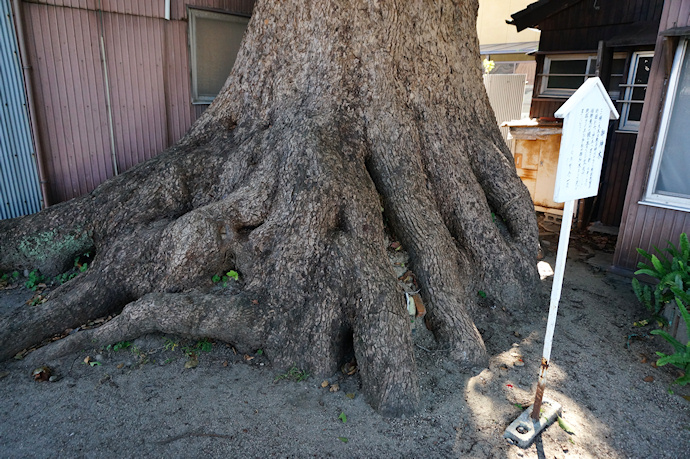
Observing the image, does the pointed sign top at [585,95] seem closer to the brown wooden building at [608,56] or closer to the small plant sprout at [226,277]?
the small plant sprout at [226,277]

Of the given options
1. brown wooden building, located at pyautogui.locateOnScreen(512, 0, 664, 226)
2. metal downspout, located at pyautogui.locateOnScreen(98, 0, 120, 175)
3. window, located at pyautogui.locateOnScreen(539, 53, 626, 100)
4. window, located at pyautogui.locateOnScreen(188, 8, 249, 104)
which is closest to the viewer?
metal downspout, located at pyautogui.locateOnScreen(98, 0, 120, 175)

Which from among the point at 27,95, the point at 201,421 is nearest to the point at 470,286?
the point at 201,421

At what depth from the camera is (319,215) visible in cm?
432

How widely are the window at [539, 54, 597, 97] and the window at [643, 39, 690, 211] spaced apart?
3999 millimetres

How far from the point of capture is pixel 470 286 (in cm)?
513

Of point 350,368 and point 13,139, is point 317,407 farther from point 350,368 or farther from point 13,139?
point 13,139

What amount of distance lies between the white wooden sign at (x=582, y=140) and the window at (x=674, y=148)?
2996mm

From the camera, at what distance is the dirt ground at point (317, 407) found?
334 centimetres

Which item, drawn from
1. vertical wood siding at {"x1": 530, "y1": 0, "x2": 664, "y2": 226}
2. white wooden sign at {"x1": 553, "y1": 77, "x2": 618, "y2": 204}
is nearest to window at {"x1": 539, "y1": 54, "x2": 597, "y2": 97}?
vertical wood siding at {"x1": 530, "y1": 0, "x2": 664, "y2": 226}

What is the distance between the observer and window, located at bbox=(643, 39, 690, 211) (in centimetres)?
555

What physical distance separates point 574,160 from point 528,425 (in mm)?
1995

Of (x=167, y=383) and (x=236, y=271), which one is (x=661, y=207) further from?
(x=167, y=383)

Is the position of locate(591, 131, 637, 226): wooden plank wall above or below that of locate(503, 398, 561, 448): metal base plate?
above

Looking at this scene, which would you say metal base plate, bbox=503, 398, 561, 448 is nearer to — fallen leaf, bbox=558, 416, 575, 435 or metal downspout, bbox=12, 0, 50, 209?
fallen leaf, bbox=558, 416, 575, 435
